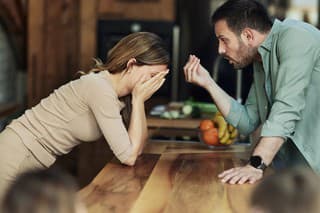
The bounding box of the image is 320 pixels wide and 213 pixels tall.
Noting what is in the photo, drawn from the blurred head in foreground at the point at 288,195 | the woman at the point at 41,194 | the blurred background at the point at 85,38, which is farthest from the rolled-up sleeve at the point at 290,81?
the blurred background at the point at 85,38

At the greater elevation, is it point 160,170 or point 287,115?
point 287,115

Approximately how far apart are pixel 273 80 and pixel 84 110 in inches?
27.4

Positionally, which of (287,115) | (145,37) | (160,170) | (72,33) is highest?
(145,37)

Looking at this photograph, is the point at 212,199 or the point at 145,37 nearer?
the point at 212,199

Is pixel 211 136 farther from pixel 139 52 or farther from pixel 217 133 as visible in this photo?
pixel 139 52

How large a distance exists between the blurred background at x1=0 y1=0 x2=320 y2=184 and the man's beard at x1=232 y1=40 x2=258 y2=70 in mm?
2461

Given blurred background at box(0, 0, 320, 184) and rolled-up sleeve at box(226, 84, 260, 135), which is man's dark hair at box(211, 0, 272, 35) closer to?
rolled-up sleeve at box(226, 84, 260, 135)

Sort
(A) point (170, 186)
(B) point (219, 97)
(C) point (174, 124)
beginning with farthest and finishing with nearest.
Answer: (C) point (174, 124) < (B) point (219, 97) < (A) point (170, 186)

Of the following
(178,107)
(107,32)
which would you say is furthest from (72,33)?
(178,107)

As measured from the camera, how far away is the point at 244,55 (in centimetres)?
262

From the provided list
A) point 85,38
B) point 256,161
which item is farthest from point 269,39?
point 85,38

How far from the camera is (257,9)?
8.45 ft

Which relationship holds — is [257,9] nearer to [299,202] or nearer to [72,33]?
[299,202]

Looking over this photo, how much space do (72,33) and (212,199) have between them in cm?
366
